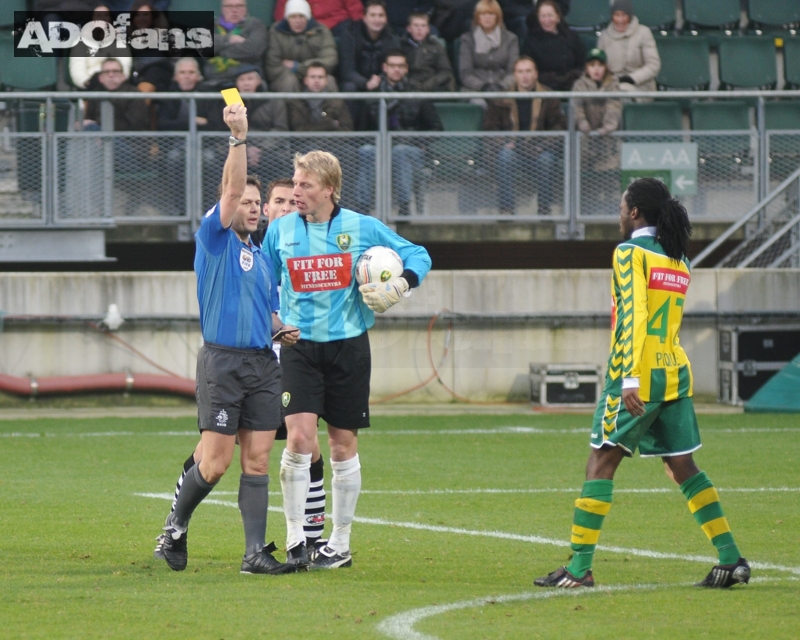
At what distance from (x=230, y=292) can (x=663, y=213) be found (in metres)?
2.04

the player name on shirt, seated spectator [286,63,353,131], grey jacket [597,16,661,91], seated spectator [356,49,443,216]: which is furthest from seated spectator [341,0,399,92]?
the player name on shirt

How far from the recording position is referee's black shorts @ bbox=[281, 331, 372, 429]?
259 inches

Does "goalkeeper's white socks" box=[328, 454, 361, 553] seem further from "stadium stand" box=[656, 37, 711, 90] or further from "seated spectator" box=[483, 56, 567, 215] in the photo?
"stadium stand" box=[656, 37, 711, 90]

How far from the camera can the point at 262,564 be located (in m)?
6.31

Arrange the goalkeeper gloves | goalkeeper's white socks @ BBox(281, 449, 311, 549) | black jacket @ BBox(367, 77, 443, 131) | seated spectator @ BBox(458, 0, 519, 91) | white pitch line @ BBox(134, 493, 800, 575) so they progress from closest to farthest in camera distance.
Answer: the goalkeeper gloves → goalkeeper's white socks @ BBox(281, 449, 311, 549) → white pitch line @ BBox(134, 493, 800, 575) → black jacket @ BBox(367, 77, 443, 131) → seated spectator @ BBox(458, 0, 519, 91)

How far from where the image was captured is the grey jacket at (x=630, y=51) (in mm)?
16609

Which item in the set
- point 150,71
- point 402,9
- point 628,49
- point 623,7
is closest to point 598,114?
point 628,49

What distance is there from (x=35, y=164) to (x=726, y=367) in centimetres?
795

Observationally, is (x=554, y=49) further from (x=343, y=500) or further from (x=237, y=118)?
(x=237, y=118)

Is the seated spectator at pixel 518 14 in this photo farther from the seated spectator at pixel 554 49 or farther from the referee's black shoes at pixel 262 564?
the referee's black shoes at pixel 262 564

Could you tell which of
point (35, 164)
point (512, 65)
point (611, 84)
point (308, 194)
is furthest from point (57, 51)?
point (308, 194)

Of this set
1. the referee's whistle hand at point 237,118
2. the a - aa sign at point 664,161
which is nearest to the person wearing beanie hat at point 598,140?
the a - aa sign at point 664,161

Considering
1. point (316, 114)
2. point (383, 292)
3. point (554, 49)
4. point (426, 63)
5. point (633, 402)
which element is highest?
point (554, 49)

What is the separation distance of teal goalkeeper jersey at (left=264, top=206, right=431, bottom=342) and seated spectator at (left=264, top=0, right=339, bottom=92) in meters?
9.44
